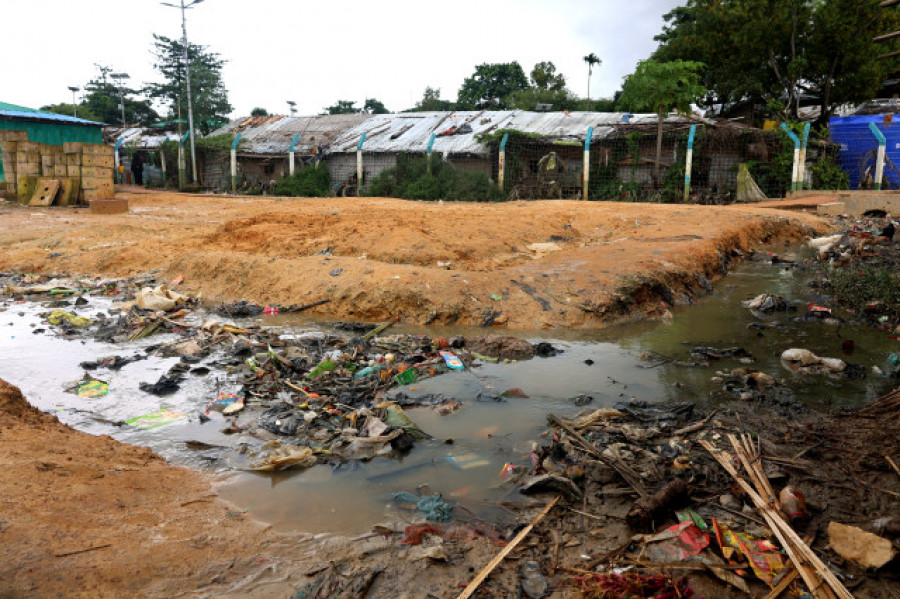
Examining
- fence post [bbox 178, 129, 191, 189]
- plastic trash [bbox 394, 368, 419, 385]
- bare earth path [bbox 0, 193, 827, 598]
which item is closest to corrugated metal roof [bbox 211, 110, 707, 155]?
fence post [bbox 178, 129, 191, 189]

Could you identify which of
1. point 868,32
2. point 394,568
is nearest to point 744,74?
point 868,32

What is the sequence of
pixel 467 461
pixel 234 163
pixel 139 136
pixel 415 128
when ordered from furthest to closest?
1. pixel 139 136
2. pixel 415 128
3. pixel 234 163
4. pixel 467 461

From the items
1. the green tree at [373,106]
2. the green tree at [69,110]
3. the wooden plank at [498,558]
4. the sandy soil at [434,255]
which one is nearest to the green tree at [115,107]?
the green tree at [69,110]

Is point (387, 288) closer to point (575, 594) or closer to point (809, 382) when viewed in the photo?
point (809, 382)

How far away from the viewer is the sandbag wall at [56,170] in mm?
16234

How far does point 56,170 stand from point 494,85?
25.0 meters

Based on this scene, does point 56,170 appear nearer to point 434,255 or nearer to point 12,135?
point 12,135

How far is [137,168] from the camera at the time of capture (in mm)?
27766

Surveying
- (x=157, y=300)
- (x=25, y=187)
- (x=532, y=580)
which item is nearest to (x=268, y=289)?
(x=157, y=300)

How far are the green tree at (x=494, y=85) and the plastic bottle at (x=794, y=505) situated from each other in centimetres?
3396

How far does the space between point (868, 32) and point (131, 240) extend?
856 inches

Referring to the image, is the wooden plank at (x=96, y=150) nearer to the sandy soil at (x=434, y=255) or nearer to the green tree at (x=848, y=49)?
the sandy soil at (x=434, y=255)

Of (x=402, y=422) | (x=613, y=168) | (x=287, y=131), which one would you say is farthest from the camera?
(x=287, y=131)

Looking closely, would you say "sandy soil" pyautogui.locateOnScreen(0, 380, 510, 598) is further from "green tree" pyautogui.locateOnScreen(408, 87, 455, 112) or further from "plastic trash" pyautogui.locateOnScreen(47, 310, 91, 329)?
"green tree" pyautogui.locateOnScreen(408, 87, 455, 112)
